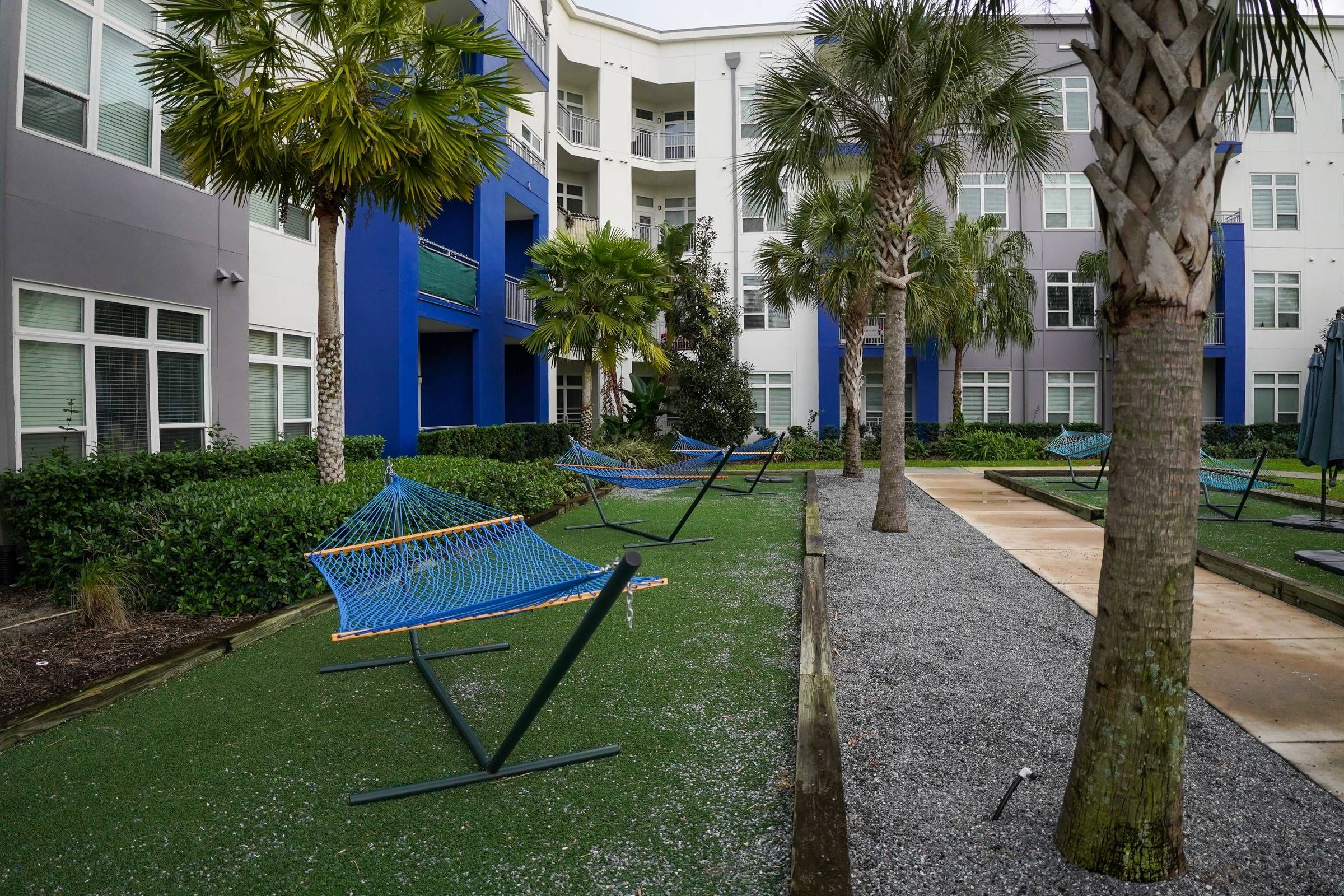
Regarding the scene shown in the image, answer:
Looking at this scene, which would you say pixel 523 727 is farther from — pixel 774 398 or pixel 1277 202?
pixel 1277 202

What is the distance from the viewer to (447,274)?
1444cm

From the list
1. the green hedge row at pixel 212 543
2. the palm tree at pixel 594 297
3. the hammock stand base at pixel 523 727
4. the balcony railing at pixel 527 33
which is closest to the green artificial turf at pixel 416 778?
the hammock stand base at pixel 523 727

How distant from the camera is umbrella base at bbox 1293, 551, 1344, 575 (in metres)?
5.83

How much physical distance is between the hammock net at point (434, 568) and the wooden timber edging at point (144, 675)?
60 centimetres

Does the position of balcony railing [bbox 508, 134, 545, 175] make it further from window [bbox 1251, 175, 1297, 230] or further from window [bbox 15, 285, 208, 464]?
window [bbox 1251, 175, 1297, 230]

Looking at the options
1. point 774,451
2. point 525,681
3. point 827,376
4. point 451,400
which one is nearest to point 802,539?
point 774,451

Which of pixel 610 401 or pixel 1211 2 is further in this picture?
pixel 610 401

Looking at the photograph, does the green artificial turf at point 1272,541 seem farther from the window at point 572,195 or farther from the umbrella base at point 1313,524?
the window at point 572,195

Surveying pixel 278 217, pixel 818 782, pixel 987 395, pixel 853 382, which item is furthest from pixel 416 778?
pixel 987 395

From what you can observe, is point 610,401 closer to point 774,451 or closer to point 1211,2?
point 774,451

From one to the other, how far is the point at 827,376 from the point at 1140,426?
848 inches

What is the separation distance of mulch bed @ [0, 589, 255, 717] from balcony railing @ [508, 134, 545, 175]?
1346cm

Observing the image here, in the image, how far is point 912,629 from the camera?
17.0 ft

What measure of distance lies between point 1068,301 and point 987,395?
3.46 meters
